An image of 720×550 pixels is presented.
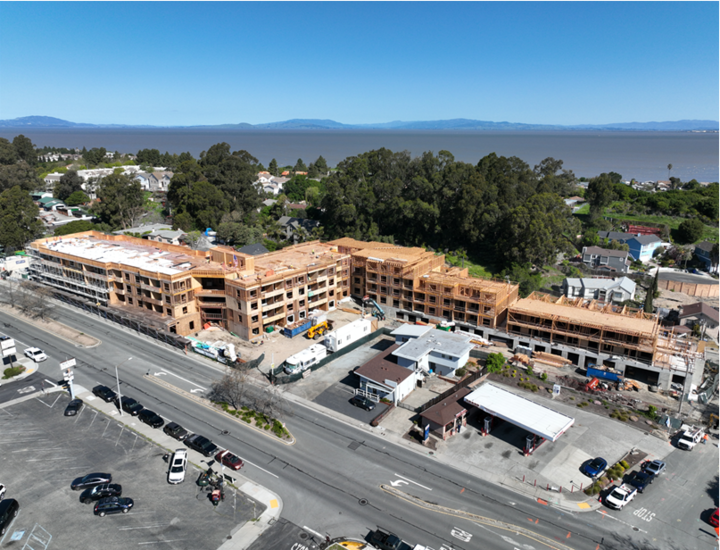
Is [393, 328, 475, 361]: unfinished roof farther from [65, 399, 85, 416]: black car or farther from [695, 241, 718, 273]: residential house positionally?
[695, 241, 718, 273]: residential house

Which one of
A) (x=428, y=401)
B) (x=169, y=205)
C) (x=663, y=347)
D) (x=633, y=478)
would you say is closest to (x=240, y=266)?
(x=428, y=401)

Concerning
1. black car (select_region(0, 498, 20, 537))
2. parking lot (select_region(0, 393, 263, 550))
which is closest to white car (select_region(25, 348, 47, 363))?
parking lot (select_region(0, 393, 263, 550))


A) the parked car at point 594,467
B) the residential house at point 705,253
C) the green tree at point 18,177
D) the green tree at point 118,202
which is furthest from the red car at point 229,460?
the green tree at point 18,177

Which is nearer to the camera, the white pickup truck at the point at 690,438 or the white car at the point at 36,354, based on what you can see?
the white pickup truck at the point at 690,438

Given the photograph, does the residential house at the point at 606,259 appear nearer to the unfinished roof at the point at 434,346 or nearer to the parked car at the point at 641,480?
the unfinished roof at the point at 434,346

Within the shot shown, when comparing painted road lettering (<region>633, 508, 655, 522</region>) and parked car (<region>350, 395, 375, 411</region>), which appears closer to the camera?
painted road lettering (<region>633, 508, 655, 522</region>)

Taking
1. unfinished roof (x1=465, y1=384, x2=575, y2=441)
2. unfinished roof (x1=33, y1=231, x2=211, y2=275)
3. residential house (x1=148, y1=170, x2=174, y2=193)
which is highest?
residential house (x1=148, y1=170, x2=174, y2=193)
